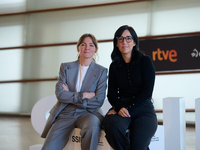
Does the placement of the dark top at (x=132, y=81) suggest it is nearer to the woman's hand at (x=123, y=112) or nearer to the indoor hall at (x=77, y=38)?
the woman's hand at (x=123, y=112)

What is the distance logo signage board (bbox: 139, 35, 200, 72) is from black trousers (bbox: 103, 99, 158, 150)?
3251 millimetres

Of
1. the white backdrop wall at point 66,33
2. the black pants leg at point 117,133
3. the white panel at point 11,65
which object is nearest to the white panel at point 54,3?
the white backdrop wall at point 66,33

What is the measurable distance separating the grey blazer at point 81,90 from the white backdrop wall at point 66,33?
3054mm

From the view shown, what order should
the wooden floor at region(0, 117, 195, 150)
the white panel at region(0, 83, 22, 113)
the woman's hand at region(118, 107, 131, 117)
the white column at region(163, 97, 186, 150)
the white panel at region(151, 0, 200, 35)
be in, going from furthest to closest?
the white panel at region(0, 83, 22, 113), the white panel at region(151, 0, 200, 35), the wooden floor at region(0, 117, 195, 150), the white column at region(163, 97, 186, 150), the woman's hand at region(118, 107, 131, 117)

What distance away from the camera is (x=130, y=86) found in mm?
2010

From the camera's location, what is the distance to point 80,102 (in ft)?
7.01

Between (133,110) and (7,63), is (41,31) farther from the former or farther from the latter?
(133,110)

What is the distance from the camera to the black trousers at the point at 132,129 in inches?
67.2

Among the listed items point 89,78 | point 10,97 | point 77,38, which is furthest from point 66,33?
point 89,78

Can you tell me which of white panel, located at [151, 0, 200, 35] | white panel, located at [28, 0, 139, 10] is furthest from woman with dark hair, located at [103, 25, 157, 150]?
white panel, located at [28, 0, 139, 10]

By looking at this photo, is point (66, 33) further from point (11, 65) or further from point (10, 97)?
point (10, 97)

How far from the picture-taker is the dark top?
1939 mm

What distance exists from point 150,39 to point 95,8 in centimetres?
143

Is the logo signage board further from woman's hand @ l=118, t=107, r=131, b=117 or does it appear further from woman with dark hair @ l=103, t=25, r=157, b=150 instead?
woman's hand @ l=118, t=107, r=131, b=117
